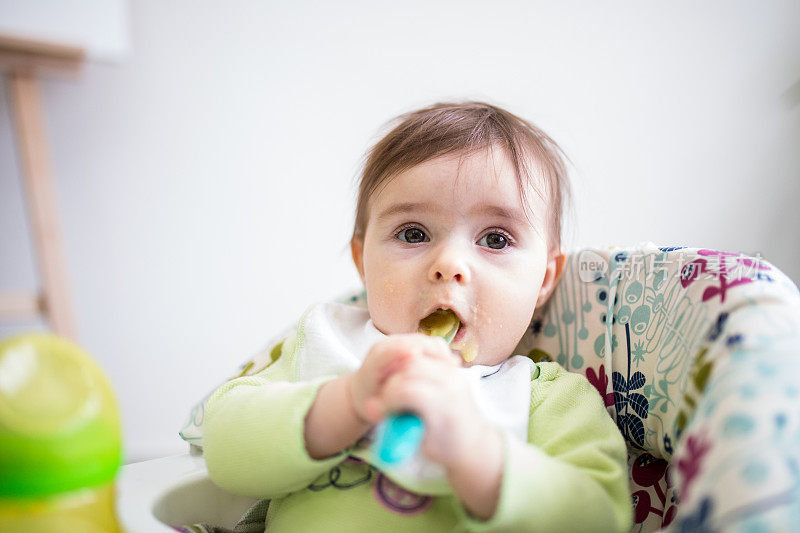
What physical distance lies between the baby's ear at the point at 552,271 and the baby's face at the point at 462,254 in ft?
0.28

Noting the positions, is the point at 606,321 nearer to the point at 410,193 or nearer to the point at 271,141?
the point at 410,193

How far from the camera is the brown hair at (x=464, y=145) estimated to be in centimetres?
70

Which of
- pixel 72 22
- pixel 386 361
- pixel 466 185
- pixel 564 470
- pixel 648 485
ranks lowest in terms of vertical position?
pixel 648 485

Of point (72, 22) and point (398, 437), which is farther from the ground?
point (72, 22)

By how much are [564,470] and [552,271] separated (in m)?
0.35

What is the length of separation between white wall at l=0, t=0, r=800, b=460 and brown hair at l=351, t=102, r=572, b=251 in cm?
72

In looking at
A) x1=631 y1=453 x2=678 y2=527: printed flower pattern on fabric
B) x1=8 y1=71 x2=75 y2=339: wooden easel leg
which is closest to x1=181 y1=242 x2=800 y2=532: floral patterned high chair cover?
x1=631 y1=453 x2=678 y2=527: printed flower pattern on fabric

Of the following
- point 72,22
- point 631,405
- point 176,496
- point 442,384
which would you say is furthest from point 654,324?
point 72,22

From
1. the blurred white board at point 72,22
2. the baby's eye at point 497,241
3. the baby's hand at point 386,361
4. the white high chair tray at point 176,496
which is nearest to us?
the baby's hand at point 386,361

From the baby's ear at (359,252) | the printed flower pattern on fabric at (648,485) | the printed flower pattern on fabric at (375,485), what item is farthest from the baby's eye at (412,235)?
the printed flower pattern on fabric at (648,485)

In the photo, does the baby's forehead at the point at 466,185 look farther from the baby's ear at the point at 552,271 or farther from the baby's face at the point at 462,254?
the baby's ear at the point at 552,271

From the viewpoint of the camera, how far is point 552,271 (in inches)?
31.6

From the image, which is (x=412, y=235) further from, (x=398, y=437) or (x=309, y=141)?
(x=309, y=141)

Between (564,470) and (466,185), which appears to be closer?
(564,470)
